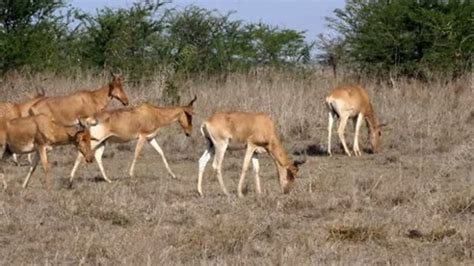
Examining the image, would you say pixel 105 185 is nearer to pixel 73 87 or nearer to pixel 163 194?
pixel 163 194

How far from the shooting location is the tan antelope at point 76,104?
16.6m

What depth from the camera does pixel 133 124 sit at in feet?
51.6

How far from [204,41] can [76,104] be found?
51.2 ft

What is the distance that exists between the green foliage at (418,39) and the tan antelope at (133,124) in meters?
12.1

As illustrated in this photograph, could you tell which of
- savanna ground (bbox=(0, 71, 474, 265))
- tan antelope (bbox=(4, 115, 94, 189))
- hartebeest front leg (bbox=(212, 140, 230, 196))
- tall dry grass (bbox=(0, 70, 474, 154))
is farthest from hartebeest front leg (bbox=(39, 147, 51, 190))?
tall dry grass (bbox=(0, 70, 474, 154))

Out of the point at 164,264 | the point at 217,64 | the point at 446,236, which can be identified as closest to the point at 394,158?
the point at 446,236

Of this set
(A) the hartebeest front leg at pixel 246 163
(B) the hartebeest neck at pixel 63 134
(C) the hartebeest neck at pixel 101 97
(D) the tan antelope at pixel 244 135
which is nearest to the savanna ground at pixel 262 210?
(A) the hartebeest front leg at pixel 246 163

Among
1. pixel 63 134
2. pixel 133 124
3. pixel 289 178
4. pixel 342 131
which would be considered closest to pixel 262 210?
pixel 289 178

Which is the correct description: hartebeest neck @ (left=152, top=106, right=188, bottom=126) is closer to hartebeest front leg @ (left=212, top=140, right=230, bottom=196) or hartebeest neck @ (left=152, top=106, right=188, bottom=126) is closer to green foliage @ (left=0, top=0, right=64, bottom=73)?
hartebeest front leg @ (left=212, top=140, right=230, bottom=196)

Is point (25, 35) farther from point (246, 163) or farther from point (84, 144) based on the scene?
point (246, 163)

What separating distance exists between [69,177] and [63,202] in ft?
12.0

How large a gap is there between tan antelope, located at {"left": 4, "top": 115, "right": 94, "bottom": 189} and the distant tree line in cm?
1250

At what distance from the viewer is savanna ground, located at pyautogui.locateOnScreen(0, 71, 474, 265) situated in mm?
9273

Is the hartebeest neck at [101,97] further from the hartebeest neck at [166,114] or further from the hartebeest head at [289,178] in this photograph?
the hartebeest head at [289,178]
